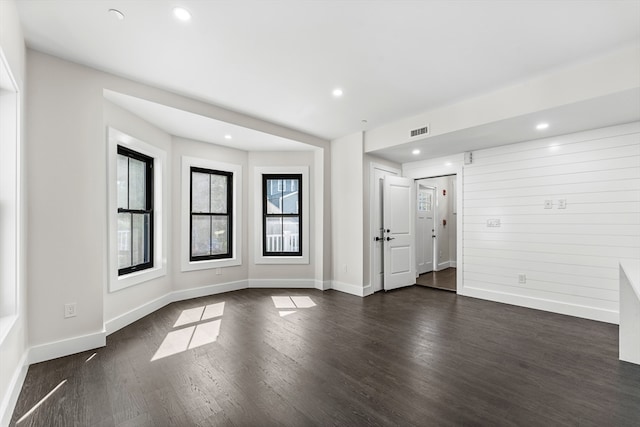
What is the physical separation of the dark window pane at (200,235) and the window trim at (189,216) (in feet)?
0.45

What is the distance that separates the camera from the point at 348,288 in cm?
484

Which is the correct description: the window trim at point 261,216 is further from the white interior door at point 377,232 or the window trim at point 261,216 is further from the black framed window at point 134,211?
the black framed window at point 134,211

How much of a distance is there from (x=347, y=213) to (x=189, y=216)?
2629 millimetres

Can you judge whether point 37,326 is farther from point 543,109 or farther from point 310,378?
point 543,109

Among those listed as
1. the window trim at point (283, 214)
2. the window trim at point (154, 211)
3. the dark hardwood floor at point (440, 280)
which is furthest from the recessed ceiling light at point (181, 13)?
the dark hardwood floor at point (440, 280)

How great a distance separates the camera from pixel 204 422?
67.4 inches

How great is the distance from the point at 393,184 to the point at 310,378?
376cm

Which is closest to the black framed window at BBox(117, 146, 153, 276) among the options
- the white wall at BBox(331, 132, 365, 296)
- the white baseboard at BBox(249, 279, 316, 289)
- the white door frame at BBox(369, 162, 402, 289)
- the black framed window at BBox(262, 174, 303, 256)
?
the white baseboard at BBox(249, 279, 316, 289)

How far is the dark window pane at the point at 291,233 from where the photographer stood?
5.31m

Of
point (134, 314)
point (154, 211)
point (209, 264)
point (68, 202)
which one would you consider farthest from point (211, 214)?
point (68, 202)

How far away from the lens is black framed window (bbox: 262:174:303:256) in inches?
207

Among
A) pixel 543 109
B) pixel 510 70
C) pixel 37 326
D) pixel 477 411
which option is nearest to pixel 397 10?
pixel 510 70

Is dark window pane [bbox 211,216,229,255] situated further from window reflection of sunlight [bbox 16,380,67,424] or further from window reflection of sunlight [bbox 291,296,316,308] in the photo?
window reflection of sunlight [bbox 16,380,67,424]

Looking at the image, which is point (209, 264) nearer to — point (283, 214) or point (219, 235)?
point (219, 235)
